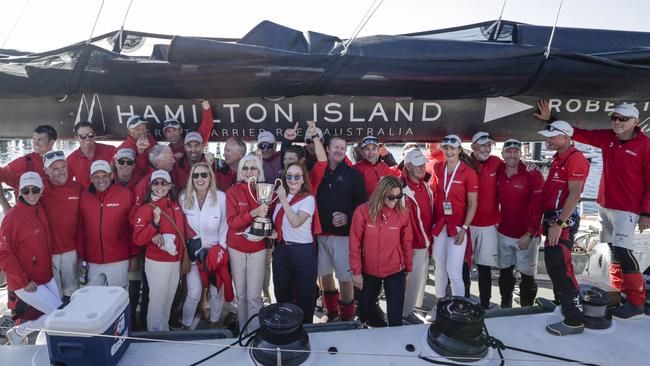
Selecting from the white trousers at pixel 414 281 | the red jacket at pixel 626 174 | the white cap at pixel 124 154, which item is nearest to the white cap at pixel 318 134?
the white trousers at pixel 414 281

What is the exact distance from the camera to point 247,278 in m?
3.09

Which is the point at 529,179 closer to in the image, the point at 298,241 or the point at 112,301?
the point at 298,241

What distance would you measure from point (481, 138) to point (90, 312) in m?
2.87

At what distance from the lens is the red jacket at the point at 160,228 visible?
2883 mm

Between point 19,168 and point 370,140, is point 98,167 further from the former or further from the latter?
point 370,140

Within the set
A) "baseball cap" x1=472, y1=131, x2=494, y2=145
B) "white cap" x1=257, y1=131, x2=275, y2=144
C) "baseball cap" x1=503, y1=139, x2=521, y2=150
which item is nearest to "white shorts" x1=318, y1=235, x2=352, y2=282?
"white cap" x1=257, y1=131, x2=275, y2=144

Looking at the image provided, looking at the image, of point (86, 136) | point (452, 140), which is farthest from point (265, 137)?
point (452, 140)

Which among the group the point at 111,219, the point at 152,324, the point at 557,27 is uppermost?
the point at 557,27

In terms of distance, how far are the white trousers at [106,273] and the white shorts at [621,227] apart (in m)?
3.78

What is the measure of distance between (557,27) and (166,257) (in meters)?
3.54

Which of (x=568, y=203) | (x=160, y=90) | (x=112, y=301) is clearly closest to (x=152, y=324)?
(x=112, y=301)

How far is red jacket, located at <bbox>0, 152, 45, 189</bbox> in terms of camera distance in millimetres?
3379

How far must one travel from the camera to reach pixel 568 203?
2.99 meters

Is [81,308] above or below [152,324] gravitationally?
above
